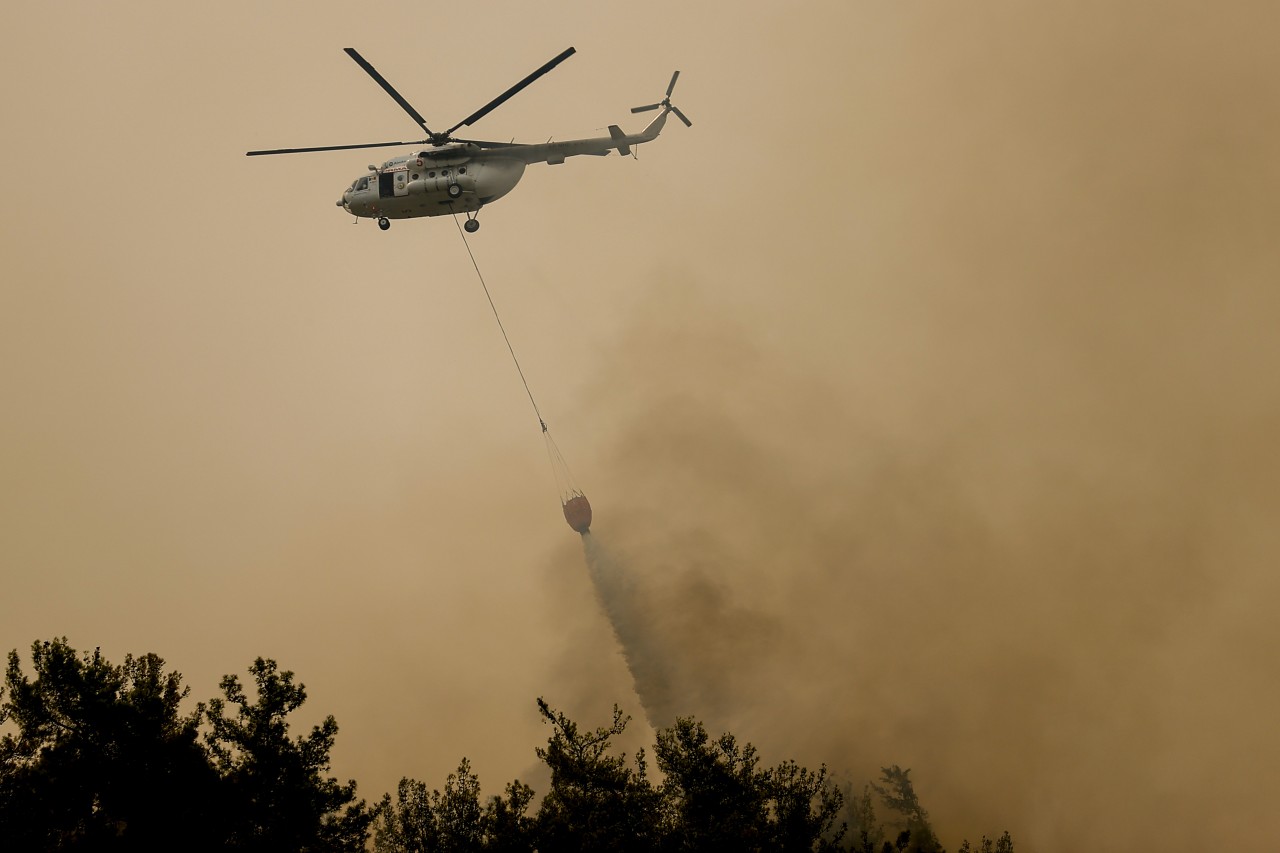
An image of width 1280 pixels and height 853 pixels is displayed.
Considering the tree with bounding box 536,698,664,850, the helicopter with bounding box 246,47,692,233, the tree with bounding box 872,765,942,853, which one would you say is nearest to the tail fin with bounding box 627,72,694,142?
the helicopter with bounding box 246,47,692,233

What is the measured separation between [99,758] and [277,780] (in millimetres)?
5741

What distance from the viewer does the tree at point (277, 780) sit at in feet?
104

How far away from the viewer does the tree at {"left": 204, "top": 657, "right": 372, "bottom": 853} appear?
31594 mm

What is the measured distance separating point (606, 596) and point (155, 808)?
41544 millimetres

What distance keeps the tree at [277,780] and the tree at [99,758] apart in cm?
88

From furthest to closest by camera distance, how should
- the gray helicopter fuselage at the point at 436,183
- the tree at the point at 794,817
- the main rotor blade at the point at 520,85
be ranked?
1. the gray helicopter fuselage at the point at 436,183
2. the tree at the point at 794,817
3. the main rotor blade at the point at 520,85

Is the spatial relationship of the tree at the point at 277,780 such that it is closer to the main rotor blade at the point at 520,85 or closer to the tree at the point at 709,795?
the tree at the point at 709,795

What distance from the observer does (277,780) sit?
32406 millimetres

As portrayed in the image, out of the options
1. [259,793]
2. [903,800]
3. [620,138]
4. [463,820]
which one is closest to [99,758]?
[259,793]

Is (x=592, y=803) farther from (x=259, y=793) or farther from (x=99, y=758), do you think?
(x=99, y=758)

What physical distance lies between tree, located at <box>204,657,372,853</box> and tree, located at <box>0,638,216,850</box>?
2.90 ft

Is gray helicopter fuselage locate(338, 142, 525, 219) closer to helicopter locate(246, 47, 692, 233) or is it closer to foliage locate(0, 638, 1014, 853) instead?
helicopter locate(246, 47, 692, 233)

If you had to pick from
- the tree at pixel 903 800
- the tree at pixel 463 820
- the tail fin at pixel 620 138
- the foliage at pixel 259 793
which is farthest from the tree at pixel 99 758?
the tree at pixel 903 800

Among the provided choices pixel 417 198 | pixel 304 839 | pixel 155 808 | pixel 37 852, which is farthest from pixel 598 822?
pixel 417 198
